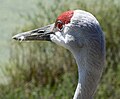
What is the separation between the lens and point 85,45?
371cm

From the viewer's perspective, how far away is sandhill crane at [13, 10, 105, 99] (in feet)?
12.1

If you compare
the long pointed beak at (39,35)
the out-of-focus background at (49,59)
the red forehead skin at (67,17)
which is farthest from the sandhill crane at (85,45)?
the out-of-focus background at (49,59)

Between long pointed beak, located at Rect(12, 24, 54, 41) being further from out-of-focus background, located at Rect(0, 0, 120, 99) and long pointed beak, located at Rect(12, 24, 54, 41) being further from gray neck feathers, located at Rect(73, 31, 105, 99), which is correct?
out-of-focus background, located at Rect(0, 0, 120, 99)

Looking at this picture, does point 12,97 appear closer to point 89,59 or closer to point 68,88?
point 68,88

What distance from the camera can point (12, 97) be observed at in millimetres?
5957

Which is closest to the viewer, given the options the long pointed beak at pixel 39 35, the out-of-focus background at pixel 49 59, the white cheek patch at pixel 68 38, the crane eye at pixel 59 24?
the white cheek patch at pixel 68 38

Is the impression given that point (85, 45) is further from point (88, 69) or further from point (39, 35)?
point (39, 35)

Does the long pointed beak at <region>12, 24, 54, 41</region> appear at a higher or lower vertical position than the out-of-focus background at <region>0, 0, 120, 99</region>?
higher

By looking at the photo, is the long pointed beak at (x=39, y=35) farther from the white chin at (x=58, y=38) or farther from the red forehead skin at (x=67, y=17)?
the red forehead skin at (x=67, y=17)

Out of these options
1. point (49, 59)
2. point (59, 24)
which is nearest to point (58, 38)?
point (59, 24)

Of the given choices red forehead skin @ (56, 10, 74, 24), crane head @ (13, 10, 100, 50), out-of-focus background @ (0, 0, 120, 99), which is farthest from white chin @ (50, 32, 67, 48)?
out-of-focus background @ (0, 0, 120, 99)

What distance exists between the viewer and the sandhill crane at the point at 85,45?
145 inches

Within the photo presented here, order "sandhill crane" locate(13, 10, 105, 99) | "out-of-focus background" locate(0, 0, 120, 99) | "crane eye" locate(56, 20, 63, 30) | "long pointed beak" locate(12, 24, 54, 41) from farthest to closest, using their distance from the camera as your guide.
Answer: "out-of-focus background" locate(0, 0, 120, 99), "long pointed beak" locate(12, 24, 54, 41), "crane eye" locate(56, 20, 63, 30), "sandhill crane" locate(13, 10, 105, 99)

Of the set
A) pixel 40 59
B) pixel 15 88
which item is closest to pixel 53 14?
pixel 40 59
